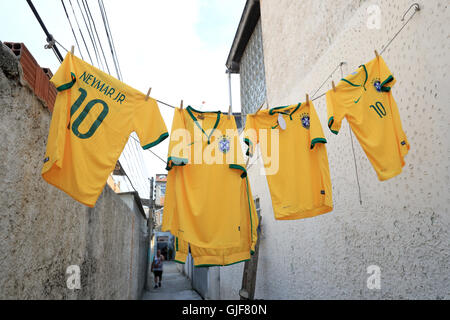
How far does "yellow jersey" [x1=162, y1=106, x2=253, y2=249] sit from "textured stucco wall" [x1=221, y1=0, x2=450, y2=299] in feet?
4.92

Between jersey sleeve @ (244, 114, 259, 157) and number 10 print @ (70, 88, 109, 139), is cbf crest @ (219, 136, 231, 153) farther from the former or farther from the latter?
number 10 print @ (70, 88, 109, 139)

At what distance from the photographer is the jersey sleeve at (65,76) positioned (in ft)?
7.13

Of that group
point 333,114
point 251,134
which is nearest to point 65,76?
point 251,134

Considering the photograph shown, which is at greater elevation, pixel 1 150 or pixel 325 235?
pixel 1 150

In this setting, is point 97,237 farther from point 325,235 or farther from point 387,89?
point 387,89

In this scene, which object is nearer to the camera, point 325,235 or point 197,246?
point 197,246

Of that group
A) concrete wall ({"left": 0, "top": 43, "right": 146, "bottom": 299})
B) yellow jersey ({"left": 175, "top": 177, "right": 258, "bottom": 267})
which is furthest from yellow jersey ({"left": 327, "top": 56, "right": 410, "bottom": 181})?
concrete wall ({"left": 0, "top": 43, "right": 146, "bottom": 299})

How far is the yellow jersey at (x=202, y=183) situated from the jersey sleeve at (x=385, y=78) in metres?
1.43

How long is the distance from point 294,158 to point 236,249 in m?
1.08

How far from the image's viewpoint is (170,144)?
2750mm

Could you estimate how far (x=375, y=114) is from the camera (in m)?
2.57

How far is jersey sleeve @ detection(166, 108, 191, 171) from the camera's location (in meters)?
2.68

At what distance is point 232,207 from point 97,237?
2311 millimetres
